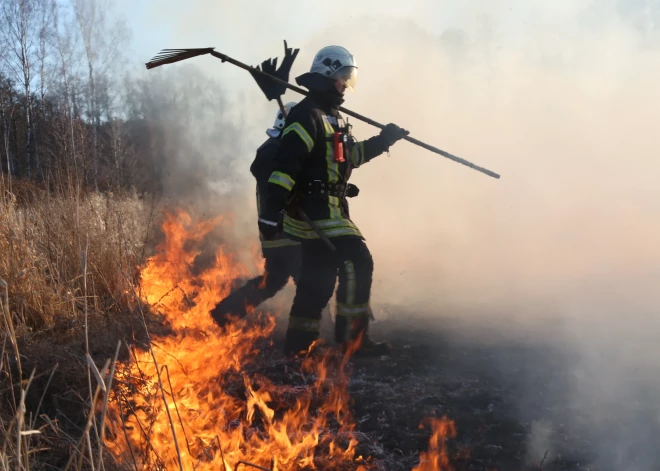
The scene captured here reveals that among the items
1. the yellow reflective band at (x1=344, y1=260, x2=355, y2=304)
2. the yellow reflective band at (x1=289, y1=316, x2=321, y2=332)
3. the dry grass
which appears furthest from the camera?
the yellow reflective band at (x1=289, y1=316, x2=321, y2=332)

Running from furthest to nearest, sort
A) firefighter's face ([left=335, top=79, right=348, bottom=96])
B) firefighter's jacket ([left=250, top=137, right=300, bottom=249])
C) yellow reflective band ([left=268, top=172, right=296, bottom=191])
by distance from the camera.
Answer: firefighter's jacket ([left=250, top=137, right=300, bottom=249]), firefighter's face ([left=335, top=79, right=348, bottom=96]), yellow reflective band ([left=268, top=172, right=296, bottom=191])

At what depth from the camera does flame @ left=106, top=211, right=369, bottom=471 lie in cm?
263

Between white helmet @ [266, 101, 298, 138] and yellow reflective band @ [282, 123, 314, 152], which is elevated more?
white helmet @ [266, 101, 298, 138]

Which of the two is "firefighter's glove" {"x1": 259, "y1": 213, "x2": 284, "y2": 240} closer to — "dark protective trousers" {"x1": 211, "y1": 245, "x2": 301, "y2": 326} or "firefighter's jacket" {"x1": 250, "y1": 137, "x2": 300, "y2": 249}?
"dark protective trousers" {"x1": 211, "y1": 245, "x2": 301, "y2": 326}

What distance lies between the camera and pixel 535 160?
323 inches

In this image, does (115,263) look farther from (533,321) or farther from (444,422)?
(533,321)

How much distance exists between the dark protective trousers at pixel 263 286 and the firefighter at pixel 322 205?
659 mm

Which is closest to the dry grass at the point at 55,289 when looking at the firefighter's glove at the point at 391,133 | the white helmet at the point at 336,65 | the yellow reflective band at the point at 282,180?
the yellow reflective band at the point at 282,180

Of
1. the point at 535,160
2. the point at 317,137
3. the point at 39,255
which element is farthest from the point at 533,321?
the point at 39,255

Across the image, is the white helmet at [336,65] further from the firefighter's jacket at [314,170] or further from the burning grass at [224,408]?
the burning grass at [224,408]

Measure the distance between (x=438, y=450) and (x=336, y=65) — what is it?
3029 millimetres

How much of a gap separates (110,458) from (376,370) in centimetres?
218

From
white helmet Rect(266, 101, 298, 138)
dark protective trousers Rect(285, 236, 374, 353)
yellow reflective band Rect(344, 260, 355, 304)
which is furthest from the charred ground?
white helmet Rect(266, 101, 298, 138)

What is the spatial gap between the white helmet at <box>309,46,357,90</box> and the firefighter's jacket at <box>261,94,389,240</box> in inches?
8.1
